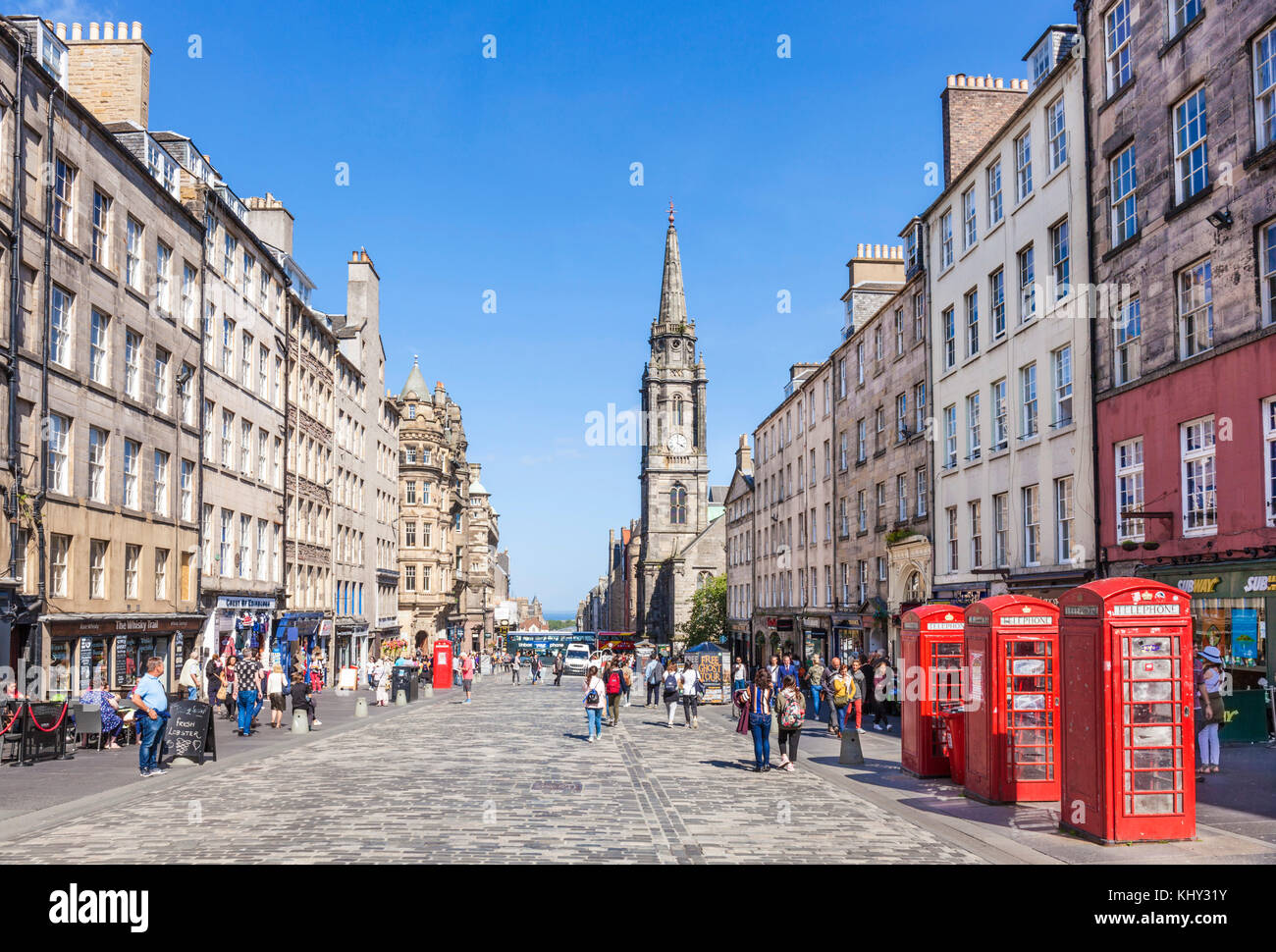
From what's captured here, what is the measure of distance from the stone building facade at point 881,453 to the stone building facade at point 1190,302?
11.4m

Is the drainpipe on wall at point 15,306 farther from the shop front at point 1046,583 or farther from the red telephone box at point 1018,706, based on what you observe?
A: the shop front at point 1046,583

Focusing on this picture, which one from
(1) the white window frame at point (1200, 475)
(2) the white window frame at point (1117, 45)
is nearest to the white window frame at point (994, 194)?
(2) the white window frame at point (1117, 45)

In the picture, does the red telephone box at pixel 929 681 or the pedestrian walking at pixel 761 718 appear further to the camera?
the pedestrian walking at pixel 761 718

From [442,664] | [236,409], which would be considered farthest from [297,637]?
[236,409]

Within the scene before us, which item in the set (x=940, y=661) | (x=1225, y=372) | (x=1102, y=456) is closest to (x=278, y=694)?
(x=940, y=661)

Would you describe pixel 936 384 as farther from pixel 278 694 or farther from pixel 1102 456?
pixel 278 694

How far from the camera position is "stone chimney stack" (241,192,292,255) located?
163 ft

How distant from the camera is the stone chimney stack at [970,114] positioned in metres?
33.2

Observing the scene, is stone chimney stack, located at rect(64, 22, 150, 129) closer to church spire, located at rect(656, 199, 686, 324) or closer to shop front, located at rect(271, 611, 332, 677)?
shop front, located at rect(271, 611, 332, 677)

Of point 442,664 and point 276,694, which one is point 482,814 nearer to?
point 276,694

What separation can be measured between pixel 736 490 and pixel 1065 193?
173 feet

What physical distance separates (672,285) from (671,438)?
18331 mm

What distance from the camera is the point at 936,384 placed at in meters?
34.0

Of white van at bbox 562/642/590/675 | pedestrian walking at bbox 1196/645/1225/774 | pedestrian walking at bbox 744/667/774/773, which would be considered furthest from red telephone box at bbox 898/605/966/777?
white van at bbox 562/642/590/675
